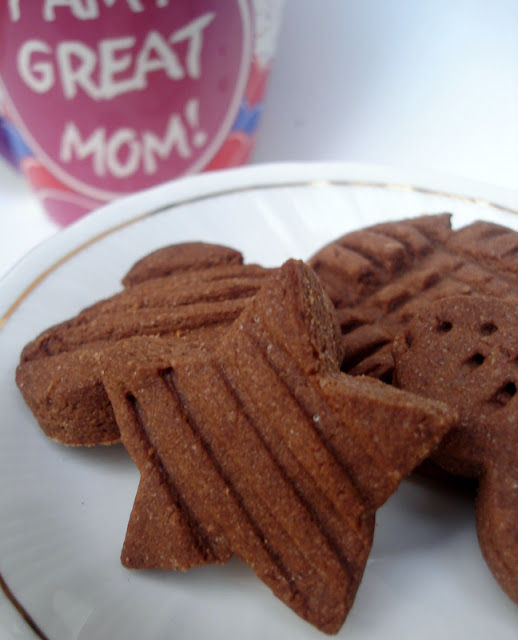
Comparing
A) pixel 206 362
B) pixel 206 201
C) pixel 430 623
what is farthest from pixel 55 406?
pixel 206 201

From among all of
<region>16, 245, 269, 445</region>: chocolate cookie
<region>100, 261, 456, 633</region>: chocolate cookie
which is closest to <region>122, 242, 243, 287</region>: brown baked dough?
<region>16, 245, 269, 445</region>: chocolate cookie

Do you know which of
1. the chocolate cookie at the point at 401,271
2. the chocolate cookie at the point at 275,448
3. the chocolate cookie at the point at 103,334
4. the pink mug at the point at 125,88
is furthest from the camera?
the pink mug at the point at 125,88

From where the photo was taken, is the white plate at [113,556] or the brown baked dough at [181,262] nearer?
the white plate at [113,556]

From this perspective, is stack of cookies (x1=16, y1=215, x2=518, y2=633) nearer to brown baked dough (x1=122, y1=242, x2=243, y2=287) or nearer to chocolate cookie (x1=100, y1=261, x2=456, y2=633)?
chocolate cookie (x1=100, y1=261, x2=456, y2=633)

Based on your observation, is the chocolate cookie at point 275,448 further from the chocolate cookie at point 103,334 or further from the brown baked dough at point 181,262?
the brown baked dough at point 181,262

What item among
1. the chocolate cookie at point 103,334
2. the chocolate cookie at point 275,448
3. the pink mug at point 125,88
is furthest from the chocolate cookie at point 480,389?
the pink mug at point 125,88

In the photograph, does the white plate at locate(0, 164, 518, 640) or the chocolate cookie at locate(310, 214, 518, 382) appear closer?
the white plate at locate(0, 164, 518, 640)

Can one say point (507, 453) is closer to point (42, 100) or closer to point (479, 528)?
point (479, 528)

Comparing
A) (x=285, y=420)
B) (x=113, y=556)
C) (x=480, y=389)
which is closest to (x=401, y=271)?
(x=480, y=389)
